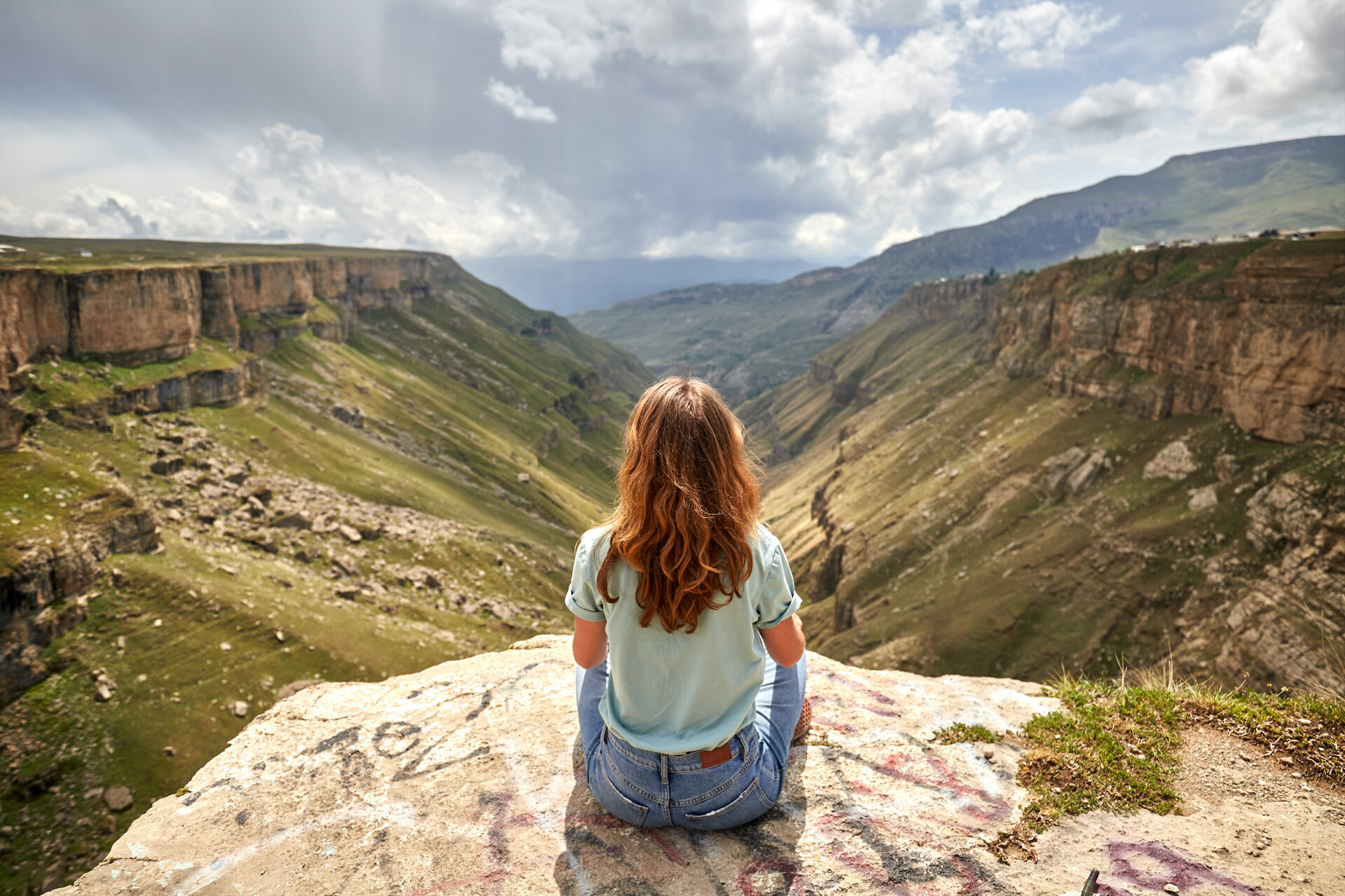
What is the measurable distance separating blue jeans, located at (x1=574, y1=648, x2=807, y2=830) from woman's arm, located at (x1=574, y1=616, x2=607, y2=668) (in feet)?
1.67

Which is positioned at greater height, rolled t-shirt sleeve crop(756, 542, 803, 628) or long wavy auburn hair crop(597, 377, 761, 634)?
long wavy auburn hair crop(597, 377, 761, 634)

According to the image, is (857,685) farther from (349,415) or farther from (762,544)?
(349,415)

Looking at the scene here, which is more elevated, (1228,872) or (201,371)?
(201,371)

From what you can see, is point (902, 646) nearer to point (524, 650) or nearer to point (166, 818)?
point (524, 650)

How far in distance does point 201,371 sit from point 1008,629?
90.8 metres

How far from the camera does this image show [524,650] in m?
11.5

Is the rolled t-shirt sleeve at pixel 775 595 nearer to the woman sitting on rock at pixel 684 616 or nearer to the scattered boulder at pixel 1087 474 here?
the woman sitting on rock at pixel 684 616

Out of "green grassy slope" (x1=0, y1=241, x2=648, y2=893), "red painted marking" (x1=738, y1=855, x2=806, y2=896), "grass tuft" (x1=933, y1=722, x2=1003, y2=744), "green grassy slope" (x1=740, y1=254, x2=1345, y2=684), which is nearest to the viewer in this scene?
"red painted marking" (x1=738, y1=855, x2=806, y2=896)

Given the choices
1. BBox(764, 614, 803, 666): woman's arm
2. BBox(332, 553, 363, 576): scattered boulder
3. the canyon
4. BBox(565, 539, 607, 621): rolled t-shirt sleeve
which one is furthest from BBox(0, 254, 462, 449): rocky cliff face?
BBox(764, 614, 803, 666): woman's arm

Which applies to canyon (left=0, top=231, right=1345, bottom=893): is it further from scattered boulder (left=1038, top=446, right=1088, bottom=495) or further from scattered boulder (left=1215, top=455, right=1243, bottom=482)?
scattered boulder (left=1038, top=446, right=1088, bottom=495)

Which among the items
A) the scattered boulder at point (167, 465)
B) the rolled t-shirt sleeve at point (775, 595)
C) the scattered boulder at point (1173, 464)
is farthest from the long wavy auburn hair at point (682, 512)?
the scattered boulder at point (167, 465)

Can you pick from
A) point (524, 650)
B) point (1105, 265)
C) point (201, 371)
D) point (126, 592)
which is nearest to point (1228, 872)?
point (524, 650)

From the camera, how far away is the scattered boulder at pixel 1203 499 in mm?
47659

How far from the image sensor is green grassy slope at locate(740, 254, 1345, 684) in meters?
42.5
